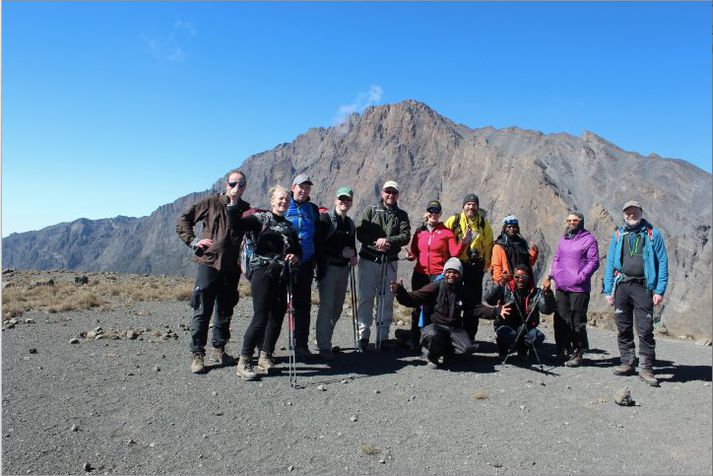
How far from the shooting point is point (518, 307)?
809 centimetres

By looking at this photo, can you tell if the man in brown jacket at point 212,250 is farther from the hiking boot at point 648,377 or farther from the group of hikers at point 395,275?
the hiking boot at point 648,377

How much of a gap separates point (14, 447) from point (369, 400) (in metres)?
3.86

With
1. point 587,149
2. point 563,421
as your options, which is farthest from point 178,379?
point 587,149

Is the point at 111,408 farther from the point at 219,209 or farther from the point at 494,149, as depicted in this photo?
the point at 494,149

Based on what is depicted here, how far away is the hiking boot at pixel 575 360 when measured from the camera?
316 inches

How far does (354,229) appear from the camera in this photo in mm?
8242

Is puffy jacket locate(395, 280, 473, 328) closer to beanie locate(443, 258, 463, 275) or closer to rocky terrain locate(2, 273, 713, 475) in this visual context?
beanie locate(443, 258, 463, 275)

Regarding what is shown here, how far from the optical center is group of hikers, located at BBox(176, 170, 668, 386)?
6883mm

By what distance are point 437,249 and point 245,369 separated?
365cm

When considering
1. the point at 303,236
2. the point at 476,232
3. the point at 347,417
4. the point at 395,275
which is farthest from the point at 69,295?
the point at 476,232

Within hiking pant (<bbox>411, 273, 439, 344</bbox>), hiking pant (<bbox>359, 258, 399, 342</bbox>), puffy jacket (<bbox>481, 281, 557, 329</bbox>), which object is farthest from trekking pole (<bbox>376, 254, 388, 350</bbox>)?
puffy jacket (<bbox>481, 281, 557, 329</bbox>)

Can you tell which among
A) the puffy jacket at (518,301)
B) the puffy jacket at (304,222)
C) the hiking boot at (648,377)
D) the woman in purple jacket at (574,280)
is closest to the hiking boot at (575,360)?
the woman in purple jacket at (574,280)

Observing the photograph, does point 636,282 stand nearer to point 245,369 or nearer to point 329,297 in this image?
point 329,297

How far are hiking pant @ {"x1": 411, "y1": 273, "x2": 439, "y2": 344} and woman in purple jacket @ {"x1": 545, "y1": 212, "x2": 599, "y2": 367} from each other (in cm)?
191
